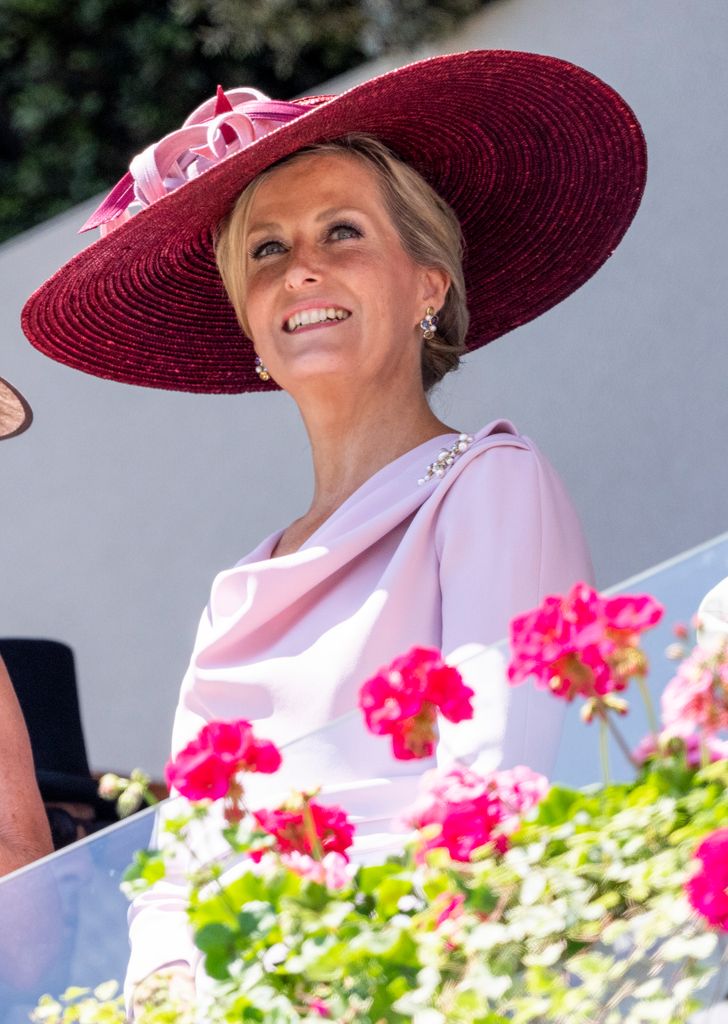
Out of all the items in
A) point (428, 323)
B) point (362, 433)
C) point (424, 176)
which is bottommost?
point (362, 433)

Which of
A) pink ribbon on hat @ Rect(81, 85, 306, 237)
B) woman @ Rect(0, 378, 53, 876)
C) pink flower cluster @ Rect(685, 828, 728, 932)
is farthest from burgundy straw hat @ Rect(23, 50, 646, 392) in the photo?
pink flower cluster @ Rect(685, 828, 728, 932)

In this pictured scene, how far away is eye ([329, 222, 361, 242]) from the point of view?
243 cm

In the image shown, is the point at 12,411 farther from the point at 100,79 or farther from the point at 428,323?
the point at 100,79

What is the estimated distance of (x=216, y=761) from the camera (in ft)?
3.86

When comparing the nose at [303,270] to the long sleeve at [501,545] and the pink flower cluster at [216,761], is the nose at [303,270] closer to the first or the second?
the long sleeve at [501,545]

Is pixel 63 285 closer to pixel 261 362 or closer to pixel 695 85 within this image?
pixel 261 362

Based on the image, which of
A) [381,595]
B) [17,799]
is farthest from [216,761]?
[17,799]

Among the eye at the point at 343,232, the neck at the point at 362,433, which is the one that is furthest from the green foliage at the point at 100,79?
the neck at the point at 362,433

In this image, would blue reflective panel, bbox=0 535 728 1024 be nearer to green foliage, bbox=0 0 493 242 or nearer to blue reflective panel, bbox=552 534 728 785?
blue reflective panel, bbox=552 534 728 785

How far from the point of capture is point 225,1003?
1.09 m

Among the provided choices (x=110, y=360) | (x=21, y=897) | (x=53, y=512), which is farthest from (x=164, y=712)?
(x=21, y=897)

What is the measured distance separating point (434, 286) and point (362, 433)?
10.6 inches

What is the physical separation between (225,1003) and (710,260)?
2.42m

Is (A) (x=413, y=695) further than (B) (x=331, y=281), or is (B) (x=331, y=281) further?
(B) (x=331, y=281)
